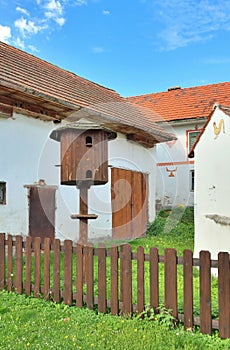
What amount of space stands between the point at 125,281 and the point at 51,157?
455 centimetres

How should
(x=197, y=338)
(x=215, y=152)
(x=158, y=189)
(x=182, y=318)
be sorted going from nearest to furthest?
(x=197, y=338), (x=182, y=318), (x=215, y=152), (x=158, y=189)

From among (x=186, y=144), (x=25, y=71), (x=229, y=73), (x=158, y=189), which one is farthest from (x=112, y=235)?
(x=229, y=73)

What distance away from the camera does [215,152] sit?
5855 millimetres

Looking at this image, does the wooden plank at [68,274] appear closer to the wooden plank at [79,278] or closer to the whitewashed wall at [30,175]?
the wooden plank at [79,278]

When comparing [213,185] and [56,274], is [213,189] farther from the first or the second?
[56,274]

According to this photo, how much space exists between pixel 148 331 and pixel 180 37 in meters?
10.6

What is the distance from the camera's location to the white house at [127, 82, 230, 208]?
15.4 m

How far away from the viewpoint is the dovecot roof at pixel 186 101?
15812 millimetres

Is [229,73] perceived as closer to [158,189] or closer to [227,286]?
[158,189]

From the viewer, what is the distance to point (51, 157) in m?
7.91

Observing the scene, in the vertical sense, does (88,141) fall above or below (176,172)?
below

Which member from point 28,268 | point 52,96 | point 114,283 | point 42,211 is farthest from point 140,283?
point 52,96

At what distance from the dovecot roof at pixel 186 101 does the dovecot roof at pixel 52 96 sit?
4355 millimetres

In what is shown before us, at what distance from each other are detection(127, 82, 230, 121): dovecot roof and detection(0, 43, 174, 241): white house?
4.73m
